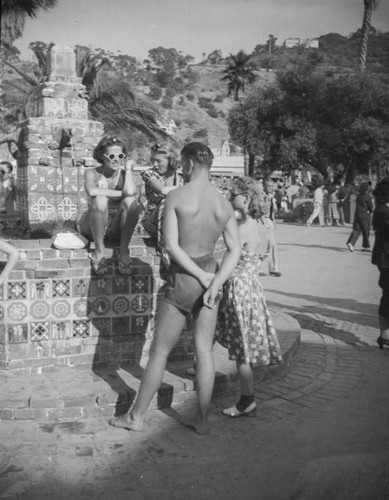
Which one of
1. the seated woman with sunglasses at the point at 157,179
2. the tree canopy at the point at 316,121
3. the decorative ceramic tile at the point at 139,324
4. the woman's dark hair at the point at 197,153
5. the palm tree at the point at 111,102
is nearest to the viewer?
the woman's dark hair at the point at 197,153

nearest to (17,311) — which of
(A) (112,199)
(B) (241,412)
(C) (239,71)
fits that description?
(A) (112,199)

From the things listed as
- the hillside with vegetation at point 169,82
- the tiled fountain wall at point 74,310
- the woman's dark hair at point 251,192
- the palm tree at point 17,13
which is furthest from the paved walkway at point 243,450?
the palm tree at point 17,13

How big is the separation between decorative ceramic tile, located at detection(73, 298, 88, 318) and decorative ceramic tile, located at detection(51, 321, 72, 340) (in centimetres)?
11

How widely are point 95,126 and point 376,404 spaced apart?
5.94 meters

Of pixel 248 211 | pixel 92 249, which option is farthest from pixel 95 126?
pixel 248 211

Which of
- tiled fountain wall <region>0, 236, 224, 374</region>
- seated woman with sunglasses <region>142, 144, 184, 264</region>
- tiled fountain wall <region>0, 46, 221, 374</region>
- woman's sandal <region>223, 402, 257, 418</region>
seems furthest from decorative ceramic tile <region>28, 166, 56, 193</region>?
woman's sandal <region>223, 402, 257, 418</region>

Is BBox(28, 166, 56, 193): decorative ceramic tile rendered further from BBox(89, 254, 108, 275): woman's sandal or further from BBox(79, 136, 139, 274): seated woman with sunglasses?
BBox(89, 254, 108, 275): woman's sandal

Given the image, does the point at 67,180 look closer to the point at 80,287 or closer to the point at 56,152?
the point at 56,152

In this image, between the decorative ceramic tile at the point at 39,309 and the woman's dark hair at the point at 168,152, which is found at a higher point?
the woman's dark hair at the point at 168,152

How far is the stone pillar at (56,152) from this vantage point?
8.37 metres

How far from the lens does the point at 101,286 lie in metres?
4.89

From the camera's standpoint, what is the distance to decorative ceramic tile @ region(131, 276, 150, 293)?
500 cm

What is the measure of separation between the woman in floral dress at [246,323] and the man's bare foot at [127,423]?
0.69 metres

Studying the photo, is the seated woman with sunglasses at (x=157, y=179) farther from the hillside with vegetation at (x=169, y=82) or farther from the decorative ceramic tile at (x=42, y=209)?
the hillside with vegetation at (x=169, y=82)
